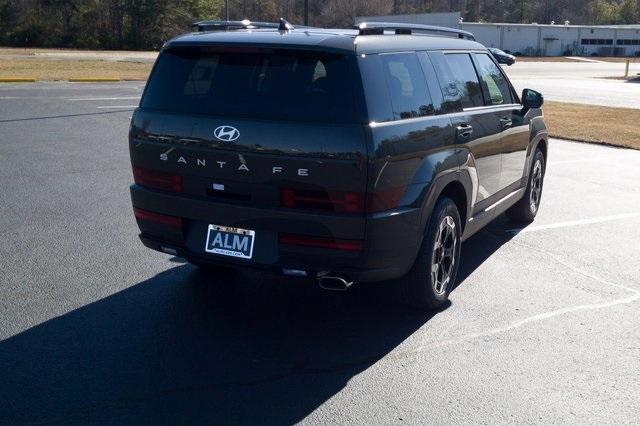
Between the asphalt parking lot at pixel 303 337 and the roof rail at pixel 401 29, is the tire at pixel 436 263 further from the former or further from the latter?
the roof rail at pixel 401 29

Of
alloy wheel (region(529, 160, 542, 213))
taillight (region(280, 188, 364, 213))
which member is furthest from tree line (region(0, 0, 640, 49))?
taillight (region(280, 188, 364, 213))

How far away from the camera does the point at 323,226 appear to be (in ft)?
14.3

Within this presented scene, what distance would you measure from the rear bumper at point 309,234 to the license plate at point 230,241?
1.4 inches

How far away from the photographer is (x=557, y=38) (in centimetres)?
8425

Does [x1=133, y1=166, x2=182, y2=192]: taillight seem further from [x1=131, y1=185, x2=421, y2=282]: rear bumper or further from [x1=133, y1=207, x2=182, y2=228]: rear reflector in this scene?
[x1=133, y1=207, x2=182, y2=228]: rear reflector

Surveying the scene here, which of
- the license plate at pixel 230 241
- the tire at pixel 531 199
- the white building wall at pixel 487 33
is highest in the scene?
the white building wall at pixel 487 33

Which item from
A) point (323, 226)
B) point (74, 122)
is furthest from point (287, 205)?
point (74, 122)

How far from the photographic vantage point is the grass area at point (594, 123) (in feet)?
48.9

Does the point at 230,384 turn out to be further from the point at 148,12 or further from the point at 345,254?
the point at 148,12

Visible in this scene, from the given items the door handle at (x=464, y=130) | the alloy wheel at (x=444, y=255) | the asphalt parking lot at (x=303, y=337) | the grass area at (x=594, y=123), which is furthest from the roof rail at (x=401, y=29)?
the grass area at (x=594, y=123)

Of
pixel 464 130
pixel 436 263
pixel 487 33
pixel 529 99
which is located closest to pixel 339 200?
pixel 436 263

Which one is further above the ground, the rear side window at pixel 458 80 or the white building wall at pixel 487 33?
the white building wall at pixel 487 33

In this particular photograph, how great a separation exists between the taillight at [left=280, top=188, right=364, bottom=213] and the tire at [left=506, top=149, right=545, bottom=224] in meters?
3.78

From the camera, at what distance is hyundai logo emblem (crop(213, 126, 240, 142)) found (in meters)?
4.51
